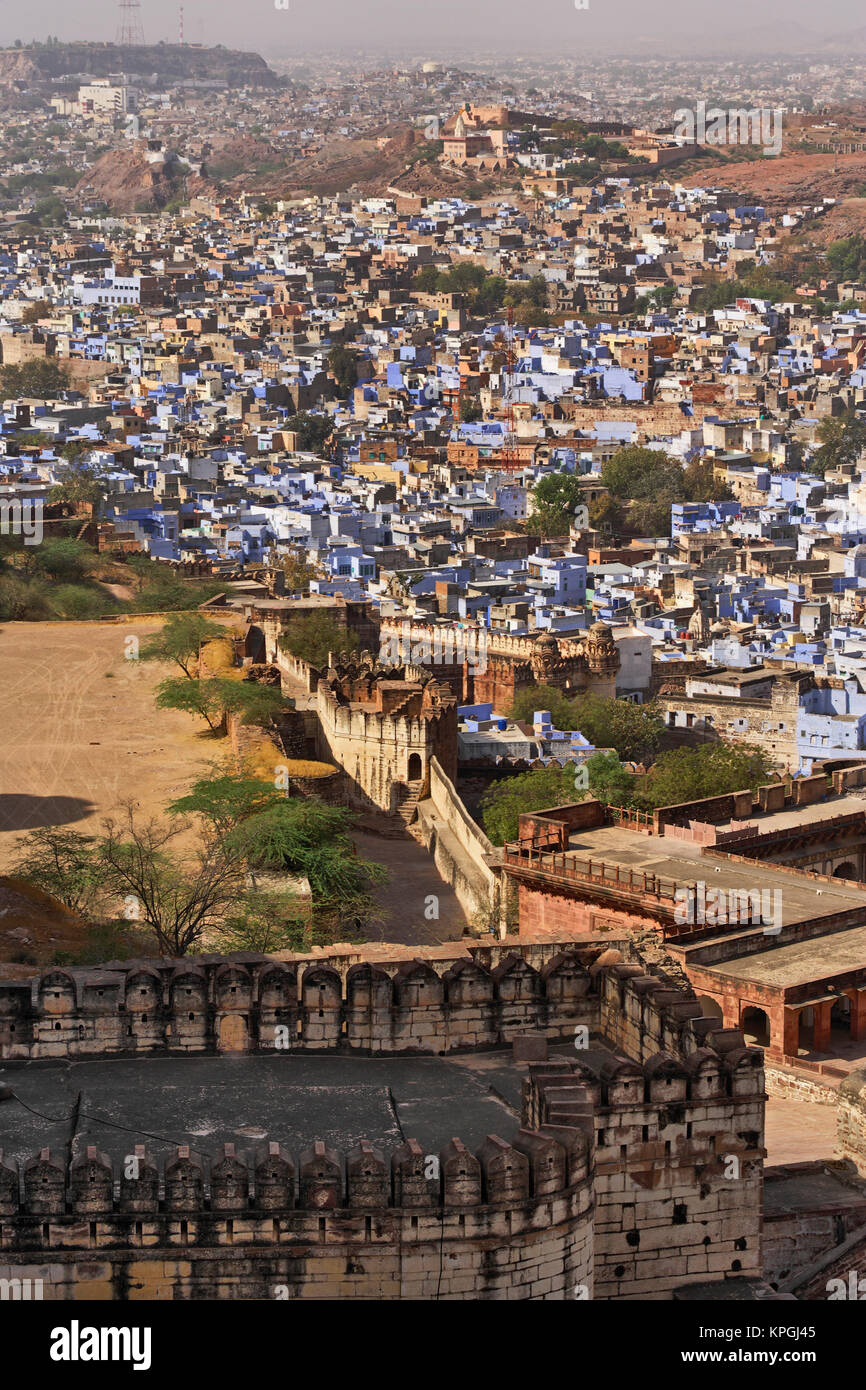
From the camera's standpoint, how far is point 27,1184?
28.0 feet

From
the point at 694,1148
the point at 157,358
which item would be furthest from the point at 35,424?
the point at 694,1148

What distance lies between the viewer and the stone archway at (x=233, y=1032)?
33.6 feet

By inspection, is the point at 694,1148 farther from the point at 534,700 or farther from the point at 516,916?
Result: the point at 534,700

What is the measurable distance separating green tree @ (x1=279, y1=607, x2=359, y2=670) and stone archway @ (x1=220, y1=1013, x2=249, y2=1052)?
66.3 feet

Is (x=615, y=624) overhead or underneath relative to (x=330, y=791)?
underneath

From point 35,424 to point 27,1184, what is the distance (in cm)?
6806

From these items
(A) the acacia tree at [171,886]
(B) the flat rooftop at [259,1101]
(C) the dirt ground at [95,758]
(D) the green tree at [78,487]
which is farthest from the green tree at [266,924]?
(D) the green tree at [78,487]

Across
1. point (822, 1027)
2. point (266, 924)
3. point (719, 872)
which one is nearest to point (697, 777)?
point (719, 872)

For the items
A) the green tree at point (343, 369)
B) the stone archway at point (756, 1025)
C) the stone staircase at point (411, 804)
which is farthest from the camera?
the green tree at point (343, 369)

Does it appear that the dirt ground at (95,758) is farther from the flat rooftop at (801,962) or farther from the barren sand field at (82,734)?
the flat rooftop at (801,962)

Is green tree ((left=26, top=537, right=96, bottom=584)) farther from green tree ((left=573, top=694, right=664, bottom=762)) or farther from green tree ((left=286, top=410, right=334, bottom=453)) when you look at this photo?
green tree ((left=286, top=410, right=334, bottom=453))

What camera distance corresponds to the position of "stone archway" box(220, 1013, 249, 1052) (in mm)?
10250

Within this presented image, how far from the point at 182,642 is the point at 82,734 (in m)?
3.86

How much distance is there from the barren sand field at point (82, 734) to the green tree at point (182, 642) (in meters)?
0.21
